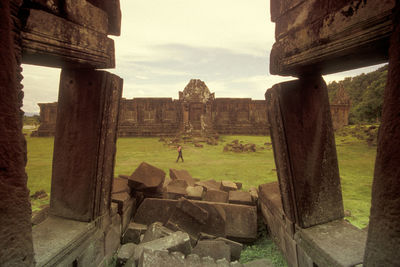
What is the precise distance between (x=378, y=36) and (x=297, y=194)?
1462 mm

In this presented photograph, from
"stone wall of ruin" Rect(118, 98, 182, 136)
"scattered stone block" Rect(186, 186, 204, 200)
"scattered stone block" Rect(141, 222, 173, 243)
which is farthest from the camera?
"stone wall of ruin" Rect(118, 98, 182, 136)

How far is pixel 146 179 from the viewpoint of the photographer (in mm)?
3424

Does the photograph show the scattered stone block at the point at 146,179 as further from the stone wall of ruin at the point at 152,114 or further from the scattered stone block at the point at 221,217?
the stone wall of ruin at the point at 152,114

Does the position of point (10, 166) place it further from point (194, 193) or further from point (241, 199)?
point (241, 199)

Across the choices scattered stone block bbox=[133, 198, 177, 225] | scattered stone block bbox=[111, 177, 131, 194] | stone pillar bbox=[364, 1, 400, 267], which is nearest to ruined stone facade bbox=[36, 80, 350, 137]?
scattered stone block bbox=[111, 177, 131, 194]

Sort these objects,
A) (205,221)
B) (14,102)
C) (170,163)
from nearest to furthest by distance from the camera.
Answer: (14,102) → (205,221) → (170,163)

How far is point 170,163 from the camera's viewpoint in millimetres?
8164

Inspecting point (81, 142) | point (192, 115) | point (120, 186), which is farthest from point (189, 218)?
point (192, 115)

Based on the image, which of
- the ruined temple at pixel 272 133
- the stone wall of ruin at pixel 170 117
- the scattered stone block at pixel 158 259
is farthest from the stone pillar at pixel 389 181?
the stone wall of ruin at pixel 170 117

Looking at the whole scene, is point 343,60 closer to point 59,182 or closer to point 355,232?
point 355,232

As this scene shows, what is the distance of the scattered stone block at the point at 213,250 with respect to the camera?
2312 millimetres

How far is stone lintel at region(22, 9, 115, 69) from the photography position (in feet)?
4.87

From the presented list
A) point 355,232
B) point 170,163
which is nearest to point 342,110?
point 170,163

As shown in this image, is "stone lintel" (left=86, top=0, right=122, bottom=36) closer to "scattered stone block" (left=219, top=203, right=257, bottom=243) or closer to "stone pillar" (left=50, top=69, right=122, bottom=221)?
"stone pillar" (left=50, top=69, right=122, bottom=221)
